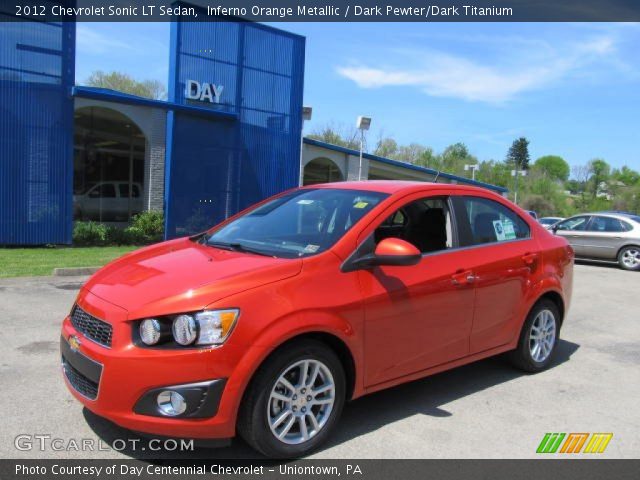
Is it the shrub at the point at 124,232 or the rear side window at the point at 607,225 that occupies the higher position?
the rear side window at the point at 607,225

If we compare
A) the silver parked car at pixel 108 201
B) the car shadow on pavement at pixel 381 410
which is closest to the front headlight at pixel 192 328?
the car shadow on pavement at pixel 381 410

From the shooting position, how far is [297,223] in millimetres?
4227

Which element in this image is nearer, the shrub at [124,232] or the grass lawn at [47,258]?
the grass lawn at [47,258]

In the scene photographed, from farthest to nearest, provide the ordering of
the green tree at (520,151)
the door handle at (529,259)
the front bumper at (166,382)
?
the green tree at (520,151) < the door handle at (529,259) < the front bumper at (166,382)

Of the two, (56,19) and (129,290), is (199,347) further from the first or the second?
(56,19)

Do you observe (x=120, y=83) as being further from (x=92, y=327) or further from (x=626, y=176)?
(x=626, y=176)

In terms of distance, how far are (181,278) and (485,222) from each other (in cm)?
272

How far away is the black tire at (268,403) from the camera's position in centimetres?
312

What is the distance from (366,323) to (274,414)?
808mm

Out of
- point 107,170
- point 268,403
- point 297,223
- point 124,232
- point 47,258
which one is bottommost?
point 47,258

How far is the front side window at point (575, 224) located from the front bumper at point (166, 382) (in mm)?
15146

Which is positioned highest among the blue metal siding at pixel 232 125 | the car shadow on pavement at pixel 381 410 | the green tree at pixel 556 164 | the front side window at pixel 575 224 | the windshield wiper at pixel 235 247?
the green tree at pixel 556 164

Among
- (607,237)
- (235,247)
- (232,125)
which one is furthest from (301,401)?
(232,125)

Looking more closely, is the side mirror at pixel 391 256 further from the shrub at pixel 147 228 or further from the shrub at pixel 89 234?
the shrub at pixel 147 228
